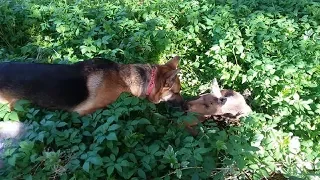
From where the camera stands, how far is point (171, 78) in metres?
4.27

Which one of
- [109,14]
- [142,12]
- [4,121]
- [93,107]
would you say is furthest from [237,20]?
[4,121]

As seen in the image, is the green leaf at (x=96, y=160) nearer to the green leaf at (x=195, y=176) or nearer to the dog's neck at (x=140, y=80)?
the green leaf at (x=195, y=176)

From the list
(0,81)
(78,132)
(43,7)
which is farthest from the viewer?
(43,7)

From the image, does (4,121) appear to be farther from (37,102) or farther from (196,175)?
(196,175)

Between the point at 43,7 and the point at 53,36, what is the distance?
0.55m

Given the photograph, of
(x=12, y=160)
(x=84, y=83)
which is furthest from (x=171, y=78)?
(x=12, y=160)

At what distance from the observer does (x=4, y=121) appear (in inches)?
146

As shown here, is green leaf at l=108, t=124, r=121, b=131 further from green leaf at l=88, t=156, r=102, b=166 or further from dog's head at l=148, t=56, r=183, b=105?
dog's head at l=148, t=56, r=183, b=105

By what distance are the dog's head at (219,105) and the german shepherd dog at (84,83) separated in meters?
0.23

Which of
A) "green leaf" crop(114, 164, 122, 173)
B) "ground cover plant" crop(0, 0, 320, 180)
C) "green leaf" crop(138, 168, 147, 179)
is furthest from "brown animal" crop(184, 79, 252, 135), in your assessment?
"green leaf" crop(114, 164, 122, 173)

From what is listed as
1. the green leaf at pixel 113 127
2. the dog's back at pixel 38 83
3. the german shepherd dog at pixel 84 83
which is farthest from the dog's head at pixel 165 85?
the green leaf at pixel 113 127

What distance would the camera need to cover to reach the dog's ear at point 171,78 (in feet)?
13.8

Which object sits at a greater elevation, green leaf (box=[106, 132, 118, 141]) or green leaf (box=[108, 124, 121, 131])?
green leaf (box=[108, 124, 121, 131])

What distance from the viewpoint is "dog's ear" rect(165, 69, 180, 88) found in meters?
4.19
